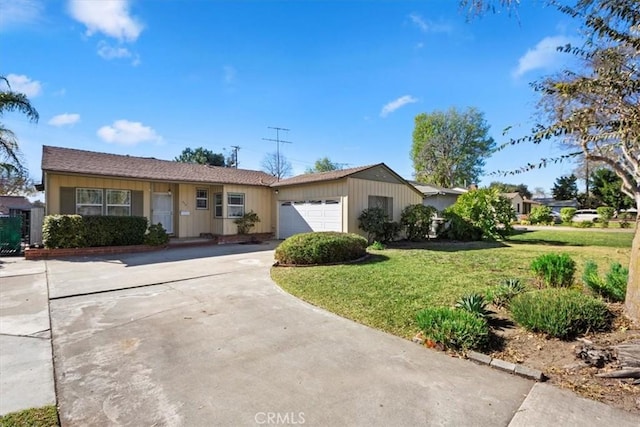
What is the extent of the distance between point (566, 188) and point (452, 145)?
21.1m

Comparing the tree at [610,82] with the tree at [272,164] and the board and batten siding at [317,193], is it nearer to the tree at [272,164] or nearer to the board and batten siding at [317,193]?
the board and batten siding at [317,193]

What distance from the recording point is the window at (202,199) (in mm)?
15953

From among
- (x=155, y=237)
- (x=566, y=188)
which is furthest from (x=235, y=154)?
(x=566, y=188)

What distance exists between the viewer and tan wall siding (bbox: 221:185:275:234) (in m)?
15.4

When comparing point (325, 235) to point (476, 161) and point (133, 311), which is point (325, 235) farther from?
point (476, 161)

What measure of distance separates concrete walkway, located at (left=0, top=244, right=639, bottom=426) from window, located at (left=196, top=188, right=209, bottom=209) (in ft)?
35.1

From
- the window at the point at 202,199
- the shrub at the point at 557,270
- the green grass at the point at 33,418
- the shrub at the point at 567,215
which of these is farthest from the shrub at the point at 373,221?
the shrub at the point at 567,215

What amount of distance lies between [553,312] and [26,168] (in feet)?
57.1

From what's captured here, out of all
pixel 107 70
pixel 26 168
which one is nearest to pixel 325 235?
pixel 107 70

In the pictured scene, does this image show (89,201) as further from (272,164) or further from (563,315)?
(272,164)

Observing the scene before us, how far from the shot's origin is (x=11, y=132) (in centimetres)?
1226

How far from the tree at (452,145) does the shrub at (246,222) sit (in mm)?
30706

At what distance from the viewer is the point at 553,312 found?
3793 mm

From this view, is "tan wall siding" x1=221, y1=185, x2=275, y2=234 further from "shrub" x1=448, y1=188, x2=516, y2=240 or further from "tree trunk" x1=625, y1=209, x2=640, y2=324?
"tree trunk" x1=625, y1=209, x2=640, y2=324
